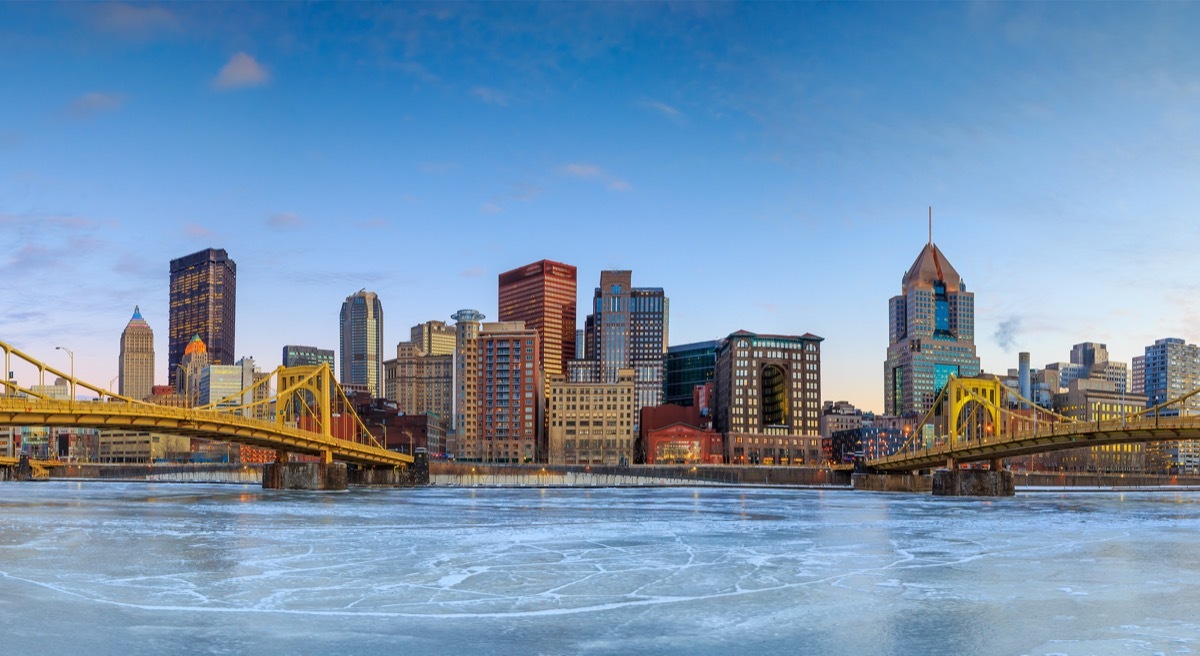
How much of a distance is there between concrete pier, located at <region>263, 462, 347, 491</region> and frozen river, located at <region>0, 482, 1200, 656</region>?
50013mm

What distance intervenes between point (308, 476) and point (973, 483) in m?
64.5

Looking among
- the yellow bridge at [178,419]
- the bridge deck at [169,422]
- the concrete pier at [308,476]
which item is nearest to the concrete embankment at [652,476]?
the yellow bridge at [178,419]

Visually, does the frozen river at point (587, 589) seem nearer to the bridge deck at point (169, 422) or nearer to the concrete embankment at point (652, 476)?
the bridge deck at point (169, 422)

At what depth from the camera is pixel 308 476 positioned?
10200cm

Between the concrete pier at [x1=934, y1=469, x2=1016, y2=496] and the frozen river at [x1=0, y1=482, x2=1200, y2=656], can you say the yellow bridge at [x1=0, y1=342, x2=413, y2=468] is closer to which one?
the frozen river at [x1=0, y1=482, x2=1200, y2=656]

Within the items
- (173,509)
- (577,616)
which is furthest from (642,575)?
(173,509)

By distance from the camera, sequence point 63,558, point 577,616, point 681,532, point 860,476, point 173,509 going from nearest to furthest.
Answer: point 577,616 → point 63,558 → point 681,532 → point 173,509 → point 860,476

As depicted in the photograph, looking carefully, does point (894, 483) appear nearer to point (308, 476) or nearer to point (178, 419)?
point (308, 476)

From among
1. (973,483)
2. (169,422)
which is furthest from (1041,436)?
(169,422)

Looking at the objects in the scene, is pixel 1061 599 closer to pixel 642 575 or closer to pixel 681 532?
pixel 642 575

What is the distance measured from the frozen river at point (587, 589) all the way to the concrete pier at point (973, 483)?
55.9 meters

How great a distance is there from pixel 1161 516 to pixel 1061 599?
165 ft

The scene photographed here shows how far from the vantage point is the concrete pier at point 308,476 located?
10138cm

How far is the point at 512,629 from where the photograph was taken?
21.3 m
